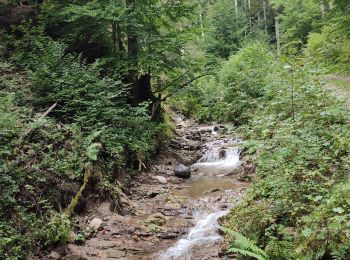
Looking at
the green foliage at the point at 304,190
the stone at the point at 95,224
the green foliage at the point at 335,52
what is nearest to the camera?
the green foliage at the point at 304,190

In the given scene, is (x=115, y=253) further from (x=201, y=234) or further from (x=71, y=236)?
(x=201, y=234)

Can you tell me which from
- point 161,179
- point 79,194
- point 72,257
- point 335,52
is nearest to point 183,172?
point 161,179

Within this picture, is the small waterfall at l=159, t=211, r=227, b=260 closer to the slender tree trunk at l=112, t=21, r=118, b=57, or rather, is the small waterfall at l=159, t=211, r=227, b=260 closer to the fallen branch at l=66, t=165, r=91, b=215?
the fallen branch at l=66, t=165, r=91, b=215

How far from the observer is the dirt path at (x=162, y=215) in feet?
21.2

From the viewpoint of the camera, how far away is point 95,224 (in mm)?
7359

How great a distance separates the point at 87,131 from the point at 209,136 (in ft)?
30.0

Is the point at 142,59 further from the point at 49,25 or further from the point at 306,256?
the point at 306,256

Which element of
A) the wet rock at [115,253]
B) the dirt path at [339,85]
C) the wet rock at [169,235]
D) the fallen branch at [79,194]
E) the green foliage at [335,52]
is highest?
the green foliage at [335,52]

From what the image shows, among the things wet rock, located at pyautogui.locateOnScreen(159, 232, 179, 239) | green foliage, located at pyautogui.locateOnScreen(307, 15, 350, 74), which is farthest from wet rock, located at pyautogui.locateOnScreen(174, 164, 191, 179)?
green foliage, located at pyautogui.locateOnScreen(307, 15, 350, 74)

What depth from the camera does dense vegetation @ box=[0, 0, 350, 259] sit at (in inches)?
210

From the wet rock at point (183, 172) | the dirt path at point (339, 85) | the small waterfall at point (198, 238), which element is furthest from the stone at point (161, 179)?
the dirt path at point (339, 85)

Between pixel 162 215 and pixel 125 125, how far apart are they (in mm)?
3459

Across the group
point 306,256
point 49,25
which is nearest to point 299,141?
point 306,256

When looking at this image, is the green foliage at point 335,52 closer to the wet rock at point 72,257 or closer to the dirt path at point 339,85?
the dirt path at point 339,85
